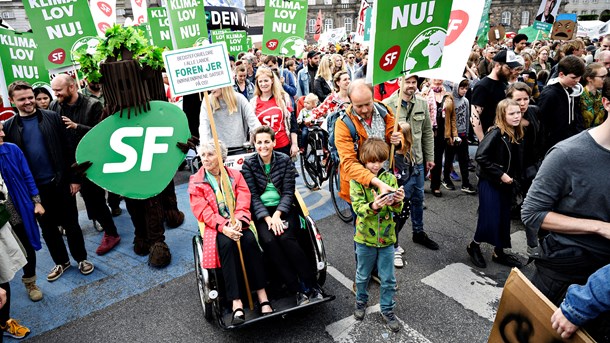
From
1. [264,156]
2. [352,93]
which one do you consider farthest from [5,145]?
[352,93]

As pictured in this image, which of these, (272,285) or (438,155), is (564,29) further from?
(272,285)

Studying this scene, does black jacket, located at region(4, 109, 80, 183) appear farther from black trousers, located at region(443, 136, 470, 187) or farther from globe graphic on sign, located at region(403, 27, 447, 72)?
black trousers, located at region(443, 136, 470, 187)

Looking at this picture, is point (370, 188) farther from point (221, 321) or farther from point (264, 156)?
point (221, 321)

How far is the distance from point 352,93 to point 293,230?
130 cm

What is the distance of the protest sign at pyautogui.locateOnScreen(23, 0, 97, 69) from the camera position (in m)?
4.79

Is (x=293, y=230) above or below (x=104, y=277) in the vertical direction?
above

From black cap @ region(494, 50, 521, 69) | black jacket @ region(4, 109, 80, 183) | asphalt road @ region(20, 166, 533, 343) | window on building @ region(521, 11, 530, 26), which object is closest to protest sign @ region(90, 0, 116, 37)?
black jacket @ region(4, 109, 80, 183)

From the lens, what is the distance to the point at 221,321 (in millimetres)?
2994

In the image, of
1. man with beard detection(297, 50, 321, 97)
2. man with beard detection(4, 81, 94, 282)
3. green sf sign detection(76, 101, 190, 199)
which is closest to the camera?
green sf sign detection(76, 101, 190, 199)

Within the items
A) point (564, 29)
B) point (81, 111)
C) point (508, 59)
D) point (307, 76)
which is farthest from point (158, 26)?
point (564, 29)

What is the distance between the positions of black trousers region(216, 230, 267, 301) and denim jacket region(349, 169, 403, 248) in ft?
2.84

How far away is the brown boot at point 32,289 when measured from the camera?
393 centimetres

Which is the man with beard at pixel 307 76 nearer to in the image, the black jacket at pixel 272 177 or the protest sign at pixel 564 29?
the black jacket at pixel 272 177

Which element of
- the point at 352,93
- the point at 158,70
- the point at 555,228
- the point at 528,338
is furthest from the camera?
the point at 158,70
